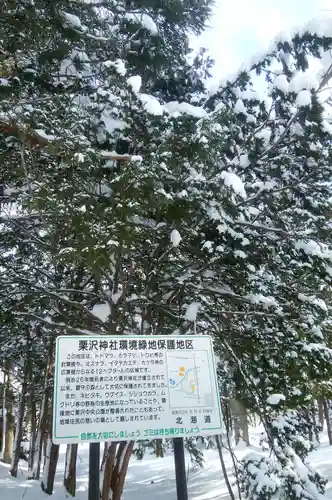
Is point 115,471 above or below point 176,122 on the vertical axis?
below

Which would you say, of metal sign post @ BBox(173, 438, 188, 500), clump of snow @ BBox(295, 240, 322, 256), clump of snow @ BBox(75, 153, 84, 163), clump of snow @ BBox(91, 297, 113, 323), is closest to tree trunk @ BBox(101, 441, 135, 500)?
clump of snow @ BBox(91, 297, 113, 323)

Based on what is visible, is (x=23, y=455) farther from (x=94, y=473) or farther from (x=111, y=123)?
(x=111, y=123)

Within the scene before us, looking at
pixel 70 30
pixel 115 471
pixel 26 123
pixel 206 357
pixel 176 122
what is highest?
pixel 70 30

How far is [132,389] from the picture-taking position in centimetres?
348

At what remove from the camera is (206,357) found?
3857mm

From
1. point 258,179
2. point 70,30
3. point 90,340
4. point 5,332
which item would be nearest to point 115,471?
point 5,332

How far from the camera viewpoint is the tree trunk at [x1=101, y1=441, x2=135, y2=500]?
6.66 m

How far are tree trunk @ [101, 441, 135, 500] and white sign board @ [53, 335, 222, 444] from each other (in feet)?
12.6

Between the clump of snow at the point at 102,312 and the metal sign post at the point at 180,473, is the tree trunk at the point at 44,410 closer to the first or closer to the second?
the clump of snow at the point at 102,312

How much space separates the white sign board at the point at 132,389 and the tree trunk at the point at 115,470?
12.6 ft

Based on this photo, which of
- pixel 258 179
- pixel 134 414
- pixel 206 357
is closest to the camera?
pixel 134 414

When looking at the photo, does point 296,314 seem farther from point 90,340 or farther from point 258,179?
point 90,340

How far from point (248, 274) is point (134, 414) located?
3190 mm

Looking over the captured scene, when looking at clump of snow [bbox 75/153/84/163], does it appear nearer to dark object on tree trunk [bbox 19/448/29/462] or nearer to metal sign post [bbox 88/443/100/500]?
metal sign post [bbox 88/443/100/500]
